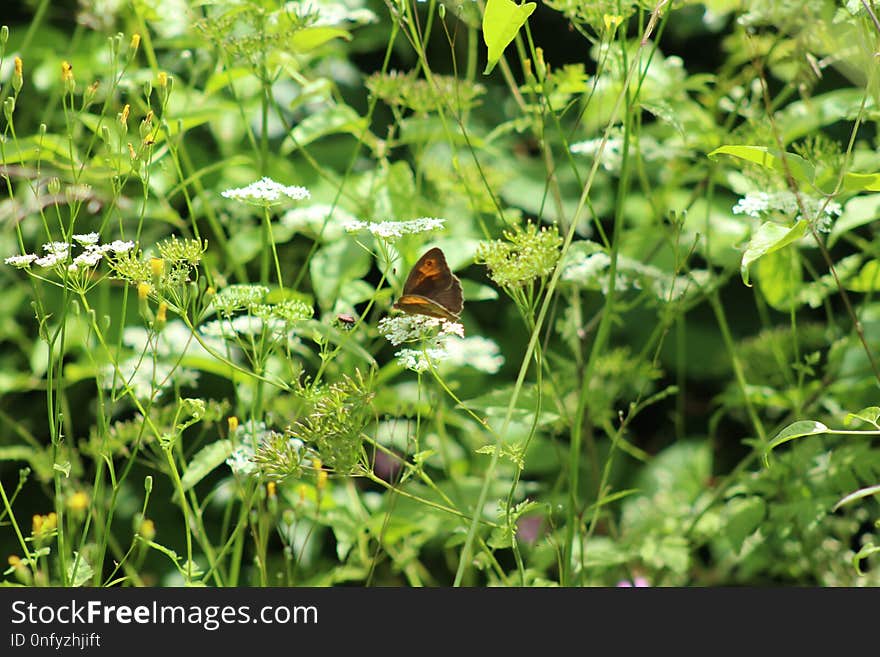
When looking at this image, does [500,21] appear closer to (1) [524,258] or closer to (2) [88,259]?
(1) [524,258]

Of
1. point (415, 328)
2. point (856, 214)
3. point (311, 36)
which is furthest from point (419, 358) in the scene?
point (856, 214)

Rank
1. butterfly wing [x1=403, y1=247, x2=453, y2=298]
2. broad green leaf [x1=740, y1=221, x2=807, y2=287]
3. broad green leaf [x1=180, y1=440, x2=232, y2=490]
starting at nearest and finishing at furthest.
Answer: broad green leaf [x1=740, y1=221, x2=807, y2=287] < butterfly wing [x1=403, y1=247, x2=453, y2=298] < broad green leaf [x1=180, y1=440, x2=232, y2=490]

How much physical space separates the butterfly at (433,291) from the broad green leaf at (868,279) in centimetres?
45

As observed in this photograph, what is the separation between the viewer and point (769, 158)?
62 centimetres

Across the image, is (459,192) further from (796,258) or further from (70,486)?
(70,486)

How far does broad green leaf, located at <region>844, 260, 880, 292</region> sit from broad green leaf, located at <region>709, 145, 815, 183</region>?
284 millimetres

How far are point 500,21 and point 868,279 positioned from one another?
491mm

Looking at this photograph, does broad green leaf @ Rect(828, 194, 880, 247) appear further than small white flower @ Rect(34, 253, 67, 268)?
Yes

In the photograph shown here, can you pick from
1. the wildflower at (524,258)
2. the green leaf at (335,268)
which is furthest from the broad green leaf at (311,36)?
the wildflower at (524,258)

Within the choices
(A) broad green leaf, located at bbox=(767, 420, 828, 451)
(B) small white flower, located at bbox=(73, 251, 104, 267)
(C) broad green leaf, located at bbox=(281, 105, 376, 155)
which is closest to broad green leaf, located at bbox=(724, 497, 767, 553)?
(A) broad green leaf, located at bbox=(767, 420, 828, 451)

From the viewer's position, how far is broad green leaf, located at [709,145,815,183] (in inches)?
23.8

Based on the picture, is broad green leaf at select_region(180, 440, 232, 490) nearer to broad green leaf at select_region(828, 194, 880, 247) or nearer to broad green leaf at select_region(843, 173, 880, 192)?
broad green leaf at select_region(843, 173, 880, 192)

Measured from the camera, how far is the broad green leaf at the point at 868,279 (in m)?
0.89

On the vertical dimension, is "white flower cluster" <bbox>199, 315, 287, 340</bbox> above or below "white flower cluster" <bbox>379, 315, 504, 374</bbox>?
below
